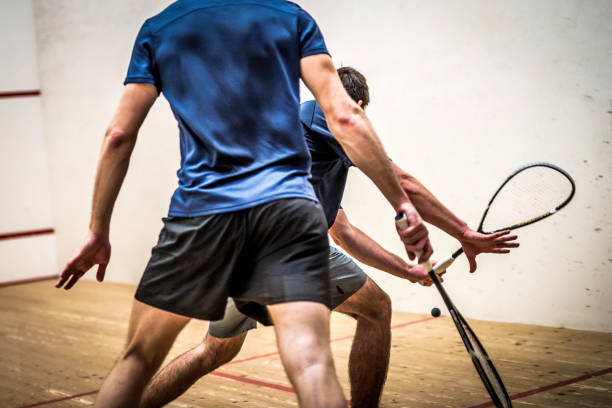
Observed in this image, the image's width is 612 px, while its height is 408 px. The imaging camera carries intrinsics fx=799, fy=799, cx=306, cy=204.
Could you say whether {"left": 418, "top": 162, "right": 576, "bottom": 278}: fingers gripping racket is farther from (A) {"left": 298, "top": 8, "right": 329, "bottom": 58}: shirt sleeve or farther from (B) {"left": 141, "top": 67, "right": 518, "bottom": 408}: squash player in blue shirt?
(A) {"left": 298, "top": 8, "right": 329, "bottom": 58}: shirt sleeve

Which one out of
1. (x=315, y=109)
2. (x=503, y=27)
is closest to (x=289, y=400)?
(x=315, y=109)

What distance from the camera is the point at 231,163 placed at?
1416mm

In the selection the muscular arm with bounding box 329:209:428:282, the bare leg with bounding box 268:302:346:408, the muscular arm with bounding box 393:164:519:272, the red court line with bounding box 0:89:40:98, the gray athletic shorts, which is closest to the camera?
the bare leg with bounding box 268:302:346:408

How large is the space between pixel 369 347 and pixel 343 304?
0.46 ft

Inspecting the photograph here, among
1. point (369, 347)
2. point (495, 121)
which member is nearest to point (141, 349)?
point (369, 347)

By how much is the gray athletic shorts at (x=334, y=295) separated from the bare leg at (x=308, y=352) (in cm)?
78

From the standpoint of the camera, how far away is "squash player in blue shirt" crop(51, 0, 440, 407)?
1377 millimetres

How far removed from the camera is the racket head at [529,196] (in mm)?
3480

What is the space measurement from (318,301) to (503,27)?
9.38ft

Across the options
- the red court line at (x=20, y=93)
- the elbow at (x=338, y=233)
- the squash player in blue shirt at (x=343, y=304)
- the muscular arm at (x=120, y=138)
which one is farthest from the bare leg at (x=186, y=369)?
the red court line at (x=20, y=93)

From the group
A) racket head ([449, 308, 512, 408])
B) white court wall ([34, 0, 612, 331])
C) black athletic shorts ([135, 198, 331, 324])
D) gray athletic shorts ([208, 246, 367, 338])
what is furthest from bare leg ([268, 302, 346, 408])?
white court wall ([34, 0, 612, 331])

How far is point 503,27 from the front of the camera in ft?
12.6

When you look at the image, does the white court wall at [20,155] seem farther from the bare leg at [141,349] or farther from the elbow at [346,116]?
the elbow at [346,116]

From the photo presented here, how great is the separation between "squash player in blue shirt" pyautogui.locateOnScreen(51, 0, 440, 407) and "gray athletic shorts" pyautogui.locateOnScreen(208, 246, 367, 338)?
0.63 meters
